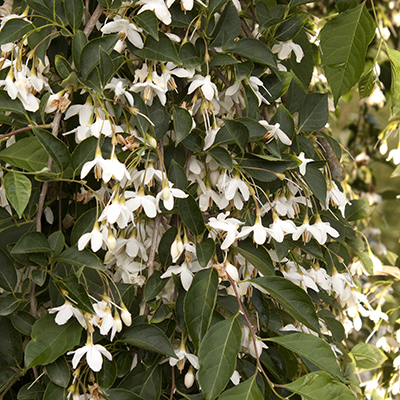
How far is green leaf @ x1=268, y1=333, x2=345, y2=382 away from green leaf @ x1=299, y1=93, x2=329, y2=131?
317 millimetres

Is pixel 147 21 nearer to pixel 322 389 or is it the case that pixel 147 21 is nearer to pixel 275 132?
pixel 275 132

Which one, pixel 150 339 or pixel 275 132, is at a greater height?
pixel 275 132

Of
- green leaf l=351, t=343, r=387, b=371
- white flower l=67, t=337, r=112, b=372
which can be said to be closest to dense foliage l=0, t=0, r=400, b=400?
white flower l=67, t=337, r=112, b=372

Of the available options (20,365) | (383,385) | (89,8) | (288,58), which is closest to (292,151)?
(288,58)

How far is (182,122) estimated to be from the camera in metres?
0.57

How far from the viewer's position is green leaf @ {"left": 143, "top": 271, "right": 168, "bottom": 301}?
56 cm

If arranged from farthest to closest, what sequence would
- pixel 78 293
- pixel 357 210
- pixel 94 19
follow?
pixel 357 210 → pixel 94 19 → pixel 78 293

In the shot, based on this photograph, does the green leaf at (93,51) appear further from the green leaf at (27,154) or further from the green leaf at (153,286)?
the green leaf at (153,286)

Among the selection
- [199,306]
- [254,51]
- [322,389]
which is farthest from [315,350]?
[254,51]

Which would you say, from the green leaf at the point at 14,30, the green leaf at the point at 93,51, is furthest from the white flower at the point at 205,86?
the green leaf at the point at 14,30

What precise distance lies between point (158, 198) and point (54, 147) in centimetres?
14

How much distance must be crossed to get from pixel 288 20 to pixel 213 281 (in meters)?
0.41

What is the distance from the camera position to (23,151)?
1.79ft

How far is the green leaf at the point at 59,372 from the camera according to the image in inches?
20.6
